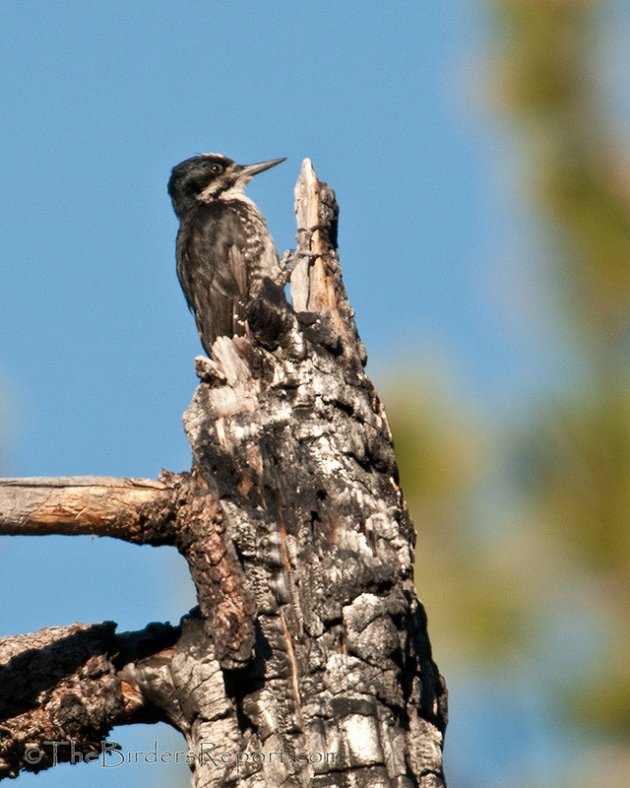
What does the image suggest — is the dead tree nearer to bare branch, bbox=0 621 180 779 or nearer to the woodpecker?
bare branch, bbox=0 621 180 779

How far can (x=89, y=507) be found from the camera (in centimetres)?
344

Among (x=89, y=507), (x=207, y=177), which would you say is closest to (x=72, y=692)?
(x=89, y=507)

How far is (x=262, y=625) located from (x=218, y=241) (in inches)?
158

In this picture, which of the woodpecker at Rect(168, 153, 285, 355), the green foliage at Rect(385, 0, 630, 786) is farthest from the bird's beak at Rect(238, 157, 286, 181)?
the green foliage at Rect(385, 0, 630, 786)

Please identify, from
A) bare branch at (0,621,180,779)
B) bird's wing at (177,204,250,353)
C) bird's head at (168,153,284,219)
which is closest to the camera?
bare branch at (0,621,180,779)

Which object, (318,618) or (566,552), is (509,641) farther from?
(318,618)

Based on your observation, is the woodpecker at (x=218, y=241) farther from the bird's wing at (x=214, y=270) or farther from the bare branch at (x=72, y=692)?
the bare branch at (x=72, y=692)

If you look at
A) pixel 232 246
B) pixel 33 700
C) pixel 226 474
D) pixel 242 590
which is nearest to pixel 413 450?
pixel 226 474

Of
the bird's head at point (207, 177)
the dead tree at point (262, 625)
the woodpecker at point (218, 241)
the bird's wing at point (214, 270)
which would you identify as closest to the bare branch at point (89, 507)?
the dead tree at point (262, 625)

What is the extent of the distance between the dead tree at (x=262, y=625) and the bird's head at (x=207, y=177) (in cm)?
428

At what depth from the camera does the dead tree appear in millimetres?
3297

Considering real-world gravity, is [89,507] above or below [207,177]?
below

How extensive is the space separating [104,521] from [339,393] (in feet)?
2.86

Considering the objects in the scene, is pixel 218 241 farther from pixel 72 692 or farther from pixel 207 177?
pixel 72 692
